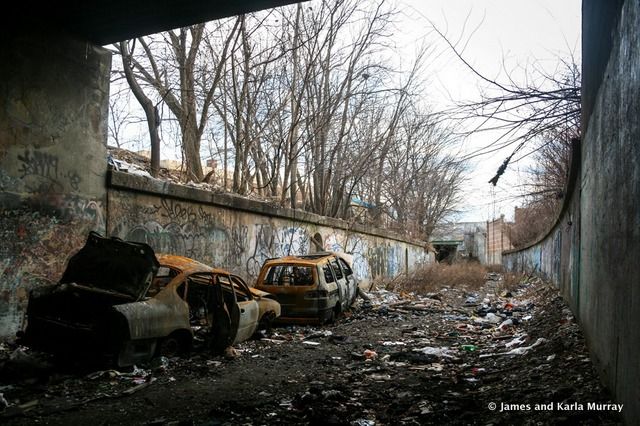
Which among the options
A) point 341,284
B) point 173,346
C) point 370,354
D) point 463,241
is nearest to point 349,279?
point 341,284

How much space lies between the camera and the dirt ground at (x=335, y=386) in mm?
4535

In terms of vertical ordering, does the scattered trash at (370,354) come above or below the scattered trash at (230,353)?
below

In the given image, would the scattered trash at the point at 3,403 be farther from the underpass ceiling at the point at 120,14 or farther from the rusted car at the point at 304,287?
the rusted car at the point at 304,287

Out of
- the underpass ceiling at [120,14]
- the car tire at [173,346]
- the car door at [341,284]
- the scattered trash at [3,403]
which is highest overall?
the underpass ceiling at [120,14]

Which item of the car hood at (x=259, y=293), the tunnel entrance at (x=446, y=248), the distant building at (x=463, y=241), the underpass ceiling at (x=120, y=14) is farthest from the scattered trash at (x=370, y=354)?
the tunnel entrance at (x=446, y=248)

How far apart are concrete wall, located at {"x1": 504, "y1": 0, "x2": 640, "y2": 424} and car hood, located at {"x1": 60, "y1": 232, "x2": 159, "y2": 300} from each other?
17.5ft

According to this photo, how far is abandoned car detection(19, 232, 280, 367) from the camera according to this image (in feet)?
19.3

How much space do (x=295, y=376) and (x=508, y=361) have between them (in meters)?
2.99

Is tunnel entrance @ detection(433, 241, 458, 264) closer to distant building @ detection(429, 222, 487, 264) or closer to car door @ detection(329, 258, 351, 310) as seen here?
distant building @ detection(429, 222, 487, 264)

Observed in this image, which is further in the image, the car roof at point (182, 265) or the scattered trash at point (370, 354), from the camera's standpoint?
the scattered trash at point (370, 354)

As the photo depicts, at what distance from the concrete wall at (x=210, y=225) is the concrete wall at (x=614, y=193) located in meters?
7.80

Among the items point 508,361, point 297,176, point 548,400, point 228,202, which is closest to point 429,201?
point 297,176

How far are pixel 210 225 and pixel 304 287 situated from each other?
9.28ft

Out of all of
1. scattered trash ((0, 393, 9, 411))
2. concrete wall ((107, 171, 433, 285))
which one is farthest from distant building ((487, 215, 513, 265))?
scattered trash ((0, 393, 9, 411))
